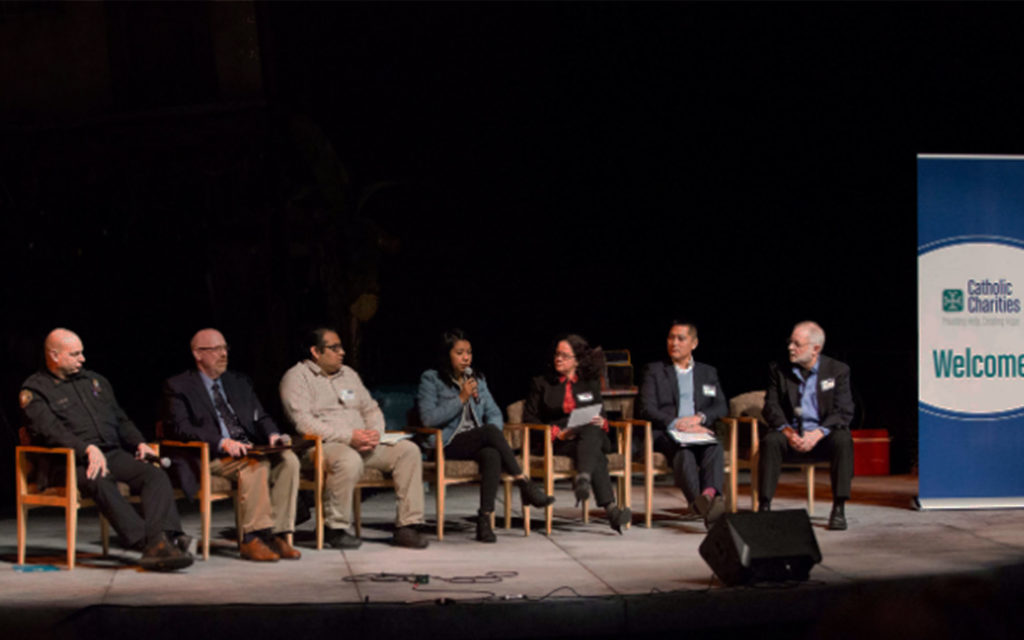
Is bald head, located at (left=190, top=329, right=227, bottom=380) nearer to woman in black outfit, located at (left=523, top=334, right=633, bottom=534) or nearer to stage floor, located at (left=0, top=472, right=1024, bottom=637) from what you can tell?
stage floor, located at (left=0, top=472, right=1024, bottom=637)

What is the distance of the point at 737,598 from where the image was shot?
537 centimetres

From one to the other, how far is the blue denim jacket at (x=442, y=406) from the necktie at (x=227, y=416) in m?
1.02

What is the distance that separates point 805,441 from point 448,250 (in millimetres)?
6641

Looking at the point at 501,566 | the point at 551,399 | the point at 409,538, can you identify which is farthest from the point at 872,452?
the point at 501,566

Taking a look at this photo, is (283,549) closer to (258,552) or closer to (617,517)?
(258,552)

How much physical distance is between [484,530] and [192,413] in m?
1.65

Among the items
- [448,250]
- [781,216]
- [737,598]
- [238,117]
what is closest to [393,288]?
[448,250]

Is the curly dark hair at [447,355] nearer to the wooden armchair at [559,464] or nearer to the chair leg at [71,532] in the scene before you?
the wooden armchair at [559,464]

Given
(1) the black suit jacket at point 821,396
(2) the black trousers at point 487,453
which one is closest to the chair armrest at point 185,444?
(2) the black trousers at point 487,453

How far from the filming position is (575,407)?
7.47 metres

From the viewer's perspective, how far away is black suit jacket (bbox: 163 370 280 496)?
6.37 meters

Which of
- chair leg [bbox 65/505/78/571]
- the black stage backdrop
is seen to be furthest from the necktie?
the black stage backdrop

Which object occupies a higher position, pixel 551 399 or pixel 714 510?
pixel 551 399

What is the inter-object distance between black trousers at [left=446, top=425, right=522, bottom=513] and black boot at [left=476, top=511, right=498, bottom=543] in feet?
0.26
